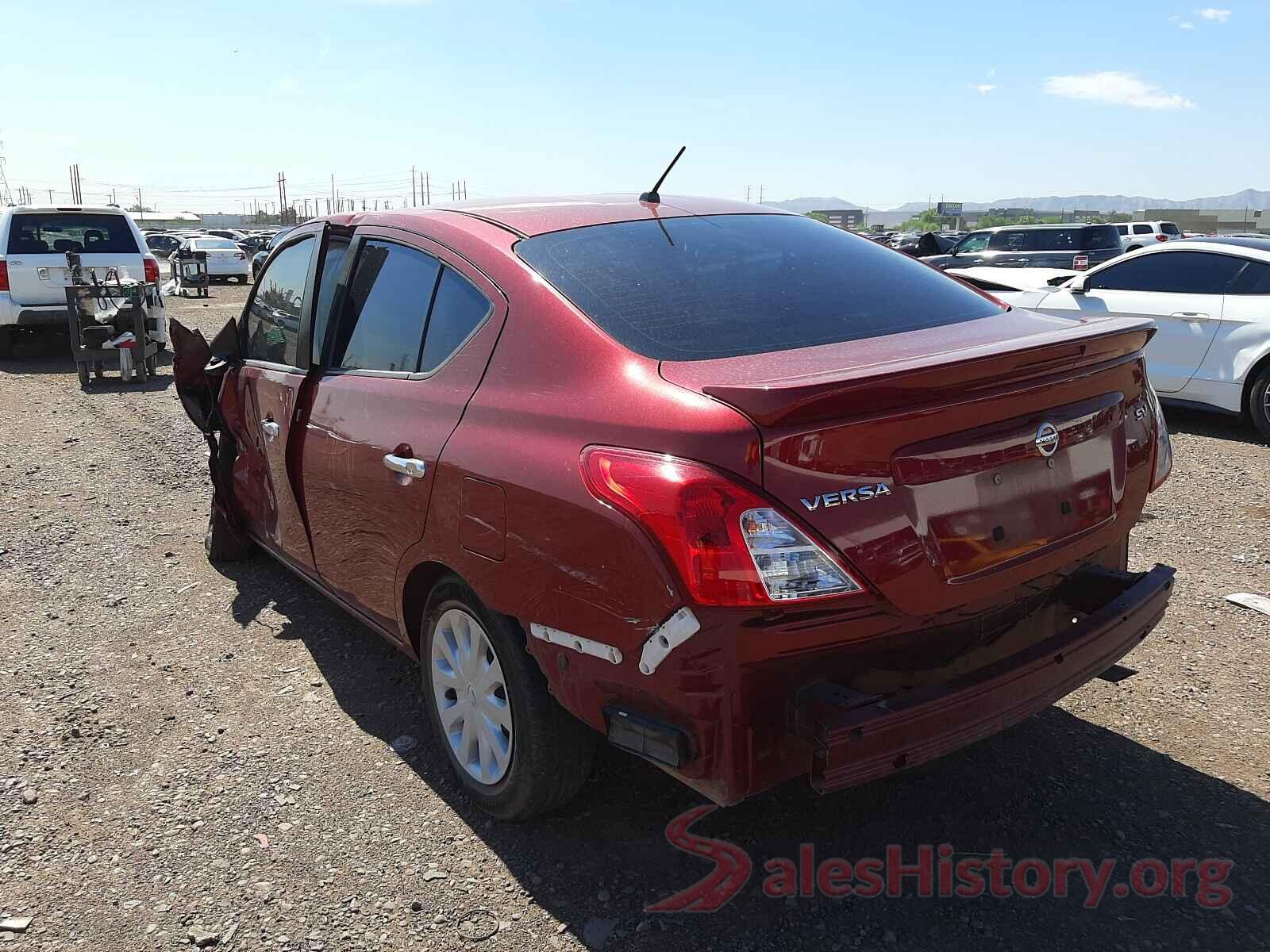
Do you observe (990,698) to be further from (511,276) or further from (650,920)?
(511,276)

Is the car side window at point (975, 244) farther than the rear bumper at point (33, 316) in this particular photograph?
Yes

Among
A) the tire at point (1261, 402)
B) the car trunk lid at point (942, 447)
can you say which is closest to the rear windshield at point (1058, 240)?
the tire at point (1261, 402)

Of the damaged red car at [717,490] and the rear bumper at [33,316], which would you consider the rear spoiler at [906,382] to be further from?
the rear bumper at [33,316]

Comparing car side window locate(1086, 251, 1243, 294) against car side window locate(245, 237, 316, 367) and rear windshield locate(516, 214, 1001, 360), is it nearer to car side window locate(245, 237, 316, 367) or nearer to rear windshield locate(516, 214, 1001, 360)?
rear windshield locate(516, 214, 1001, 360)

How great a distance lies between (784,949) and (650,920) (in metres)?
0.34

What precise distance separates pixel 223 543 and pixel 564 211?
295cm

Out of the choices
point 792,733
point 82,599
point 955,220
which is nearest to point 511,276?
point 792,733

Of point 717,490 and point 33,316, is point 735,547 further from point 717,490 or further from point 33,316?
point 33,316

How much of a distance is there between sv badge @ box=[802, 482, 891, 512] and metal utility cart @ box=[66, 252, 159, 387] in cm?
1103

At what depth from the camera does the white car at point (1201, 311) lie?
7.66 m

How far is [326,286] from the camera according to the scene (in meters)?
3.82

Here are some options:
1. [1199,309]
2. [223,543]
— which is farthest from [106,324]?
[1199,309]

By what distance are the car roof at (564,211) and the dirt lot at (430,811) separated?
1.63m

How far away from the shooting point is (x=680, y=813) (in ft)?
9.81
